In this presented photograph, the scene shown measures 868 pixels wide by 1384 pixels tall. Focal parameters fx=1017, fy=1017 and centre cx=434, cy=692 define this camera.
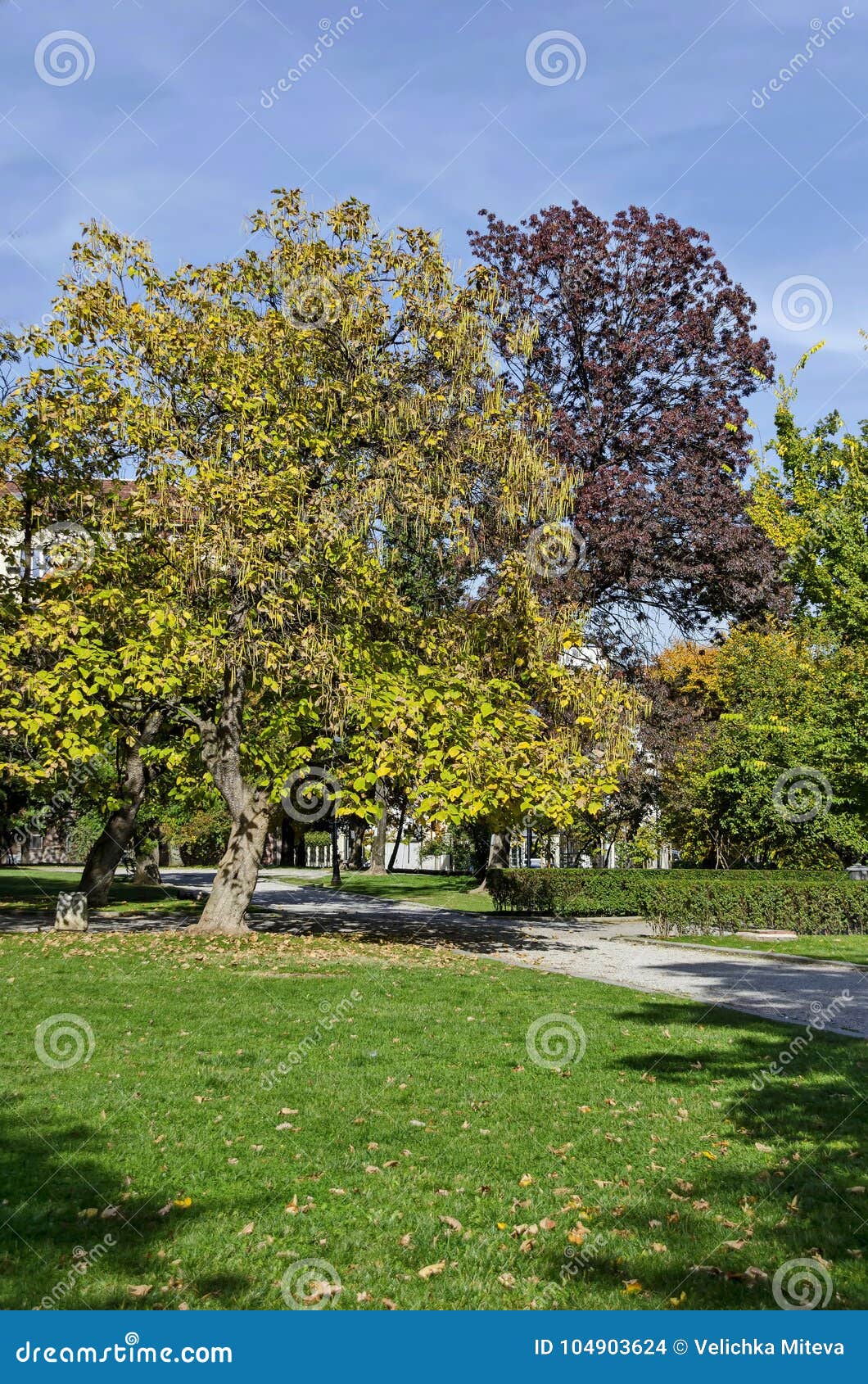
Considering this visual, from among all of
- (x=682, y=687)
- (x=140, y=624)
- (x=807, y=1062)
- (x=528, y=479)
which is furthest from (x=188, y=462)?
(x=682, y=687)

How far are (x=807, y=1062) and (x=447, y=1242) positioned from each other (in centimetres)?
513

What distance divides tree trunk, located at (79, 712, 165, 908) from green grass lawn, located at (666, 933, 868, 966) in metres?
10.8

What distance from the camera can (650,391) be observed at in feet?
84.5

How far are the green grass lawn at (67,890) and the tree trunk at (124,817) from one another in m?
0.94

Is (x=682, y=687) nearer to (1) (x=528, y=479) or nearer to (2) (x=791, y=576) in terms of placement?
(2) (x=791, y=576)

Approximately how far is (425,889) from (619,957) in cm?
1964

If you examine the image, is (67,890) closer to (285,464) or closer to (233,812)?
(233,812)

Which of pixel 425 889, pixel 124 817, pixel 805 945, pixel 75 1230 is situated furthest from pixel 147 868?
pixel 75 1230

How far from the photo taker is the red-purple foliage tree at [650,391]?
24188mm

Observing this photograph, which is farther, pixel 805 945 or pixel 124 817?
pixel 124 817

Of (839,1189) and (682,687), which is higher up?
(682,687)

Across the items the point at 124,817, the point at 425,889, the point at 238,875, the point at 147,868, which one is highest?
the point at 124,817

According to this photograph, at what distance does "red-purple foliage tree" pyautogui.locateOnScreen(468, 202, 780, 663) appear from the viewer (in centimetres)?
2419

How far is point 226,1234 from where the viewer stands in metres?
4.75
